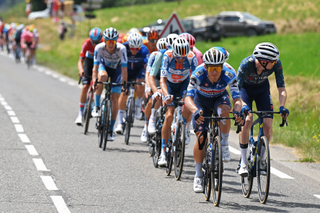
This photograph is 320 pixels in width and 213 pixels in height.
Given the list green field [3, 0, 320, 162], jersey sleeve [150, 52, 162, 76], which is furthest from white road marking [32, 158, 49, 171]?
green field [3, 0, 320, 162]

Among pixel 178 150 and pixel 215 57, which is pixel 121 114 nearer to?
pixel 178 150

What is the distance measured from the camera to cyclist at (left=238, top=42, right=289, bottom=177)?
24.3 feet

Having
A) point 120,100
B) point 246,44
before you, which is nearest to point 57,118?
point 120,100

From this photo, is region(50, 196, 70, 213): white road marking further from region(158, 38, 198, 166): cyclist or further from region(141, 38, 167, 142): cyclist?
region(141, 38, 167, 142): cyclist

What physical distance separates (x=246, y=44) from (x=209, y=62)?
25004 mm

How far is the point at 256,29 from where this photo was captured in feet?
123

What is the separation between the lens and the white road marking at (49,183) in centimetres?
770

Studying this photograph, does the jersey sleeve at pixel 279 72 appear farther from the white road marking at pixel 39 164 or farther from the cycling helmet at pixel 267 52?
the white road marking at pixel 39 164

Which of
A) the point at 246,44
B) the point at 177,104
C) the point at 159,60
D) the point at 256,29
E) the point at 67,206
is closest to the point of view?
the point at 67,206

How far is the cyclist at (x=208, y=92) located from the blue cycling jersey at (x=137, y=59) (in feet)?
15.8

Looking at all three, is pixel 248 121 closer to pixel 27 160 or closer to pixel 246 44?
pixel 27 160

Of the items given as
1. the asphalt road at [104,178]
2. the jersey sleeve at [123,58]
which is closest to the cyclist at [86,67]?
the asphalt road at [104,178]

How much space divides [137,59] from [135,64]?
0.40ft

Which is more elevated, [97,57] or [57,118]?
[97,57]
